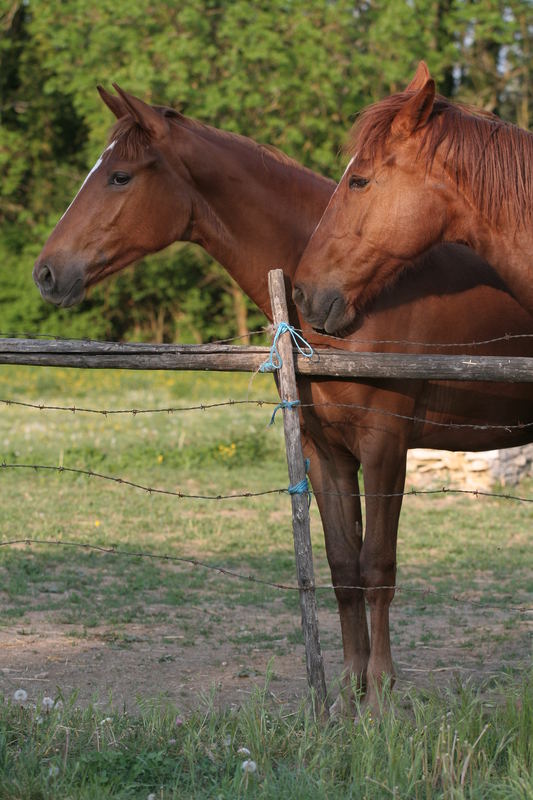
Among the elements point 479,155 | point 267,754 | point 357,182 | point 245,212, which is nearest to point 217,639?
point 267,754

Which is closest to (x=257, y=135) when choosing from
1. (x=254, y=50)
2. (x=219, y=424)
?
(x=254, y=50)

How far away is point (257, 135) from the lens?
21.2 m

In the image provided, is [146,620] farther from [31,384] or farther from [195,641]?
[31,384]

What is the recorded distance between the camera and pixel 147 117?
12.9 ft

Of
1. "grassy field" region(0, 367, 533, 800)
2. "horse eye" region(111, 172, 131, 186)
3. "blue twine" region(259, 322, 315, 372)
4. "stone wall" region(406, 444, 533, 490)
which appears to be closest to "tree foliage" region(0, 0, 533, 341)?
"grassy field" region(0, 367, 533, 800)

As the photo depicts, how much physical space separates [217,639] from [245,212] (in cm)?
235

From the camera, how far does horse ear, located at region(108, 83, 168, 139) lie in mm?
3875

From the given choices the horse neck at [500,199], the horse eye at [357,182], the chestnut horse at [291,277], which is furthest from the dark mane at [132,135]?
the horse neck at [500,199]

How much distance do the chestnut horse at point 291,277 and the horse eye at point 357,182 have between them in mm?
492

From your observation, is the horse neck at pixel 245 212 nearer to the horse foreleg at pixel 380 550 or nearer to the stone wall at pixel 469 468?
the horse foreleg at pixel 380 550

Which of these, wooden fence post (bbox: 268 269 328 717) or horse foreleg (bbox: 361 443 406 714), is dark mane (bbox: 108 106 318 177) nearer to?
wooden fence post (bbox: 268 269 328 717)

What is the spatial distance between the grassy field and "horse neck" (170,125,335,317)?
1.67 m

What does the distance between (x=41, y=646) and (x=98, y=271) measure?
2.05 m

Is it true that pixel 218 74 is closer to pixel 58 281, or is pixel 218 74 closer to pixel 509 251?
pixel 58 281
